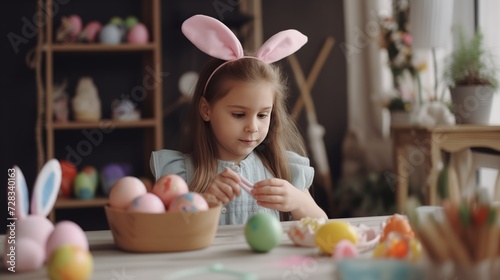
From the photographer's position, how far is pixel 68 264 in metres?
0.72

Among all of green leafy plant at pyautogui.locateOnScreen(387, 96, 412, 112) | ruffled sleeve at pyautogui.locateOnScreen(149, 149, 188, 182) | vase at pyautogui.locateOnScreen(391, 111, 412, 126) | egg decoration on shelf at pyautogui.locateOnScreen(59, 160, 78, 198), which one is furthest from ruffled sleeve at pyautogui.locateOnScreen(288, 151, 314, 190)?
egg decoration on shelf at pyautogui.locateOnScreen(59, 160, 78, 198)

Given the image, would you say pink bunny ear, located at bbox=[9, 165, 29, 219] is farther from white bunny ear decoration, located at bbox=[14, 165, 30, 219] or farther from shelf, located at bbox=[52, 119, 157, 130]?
shelf, located at bbox=[52, 119, 157, 130]

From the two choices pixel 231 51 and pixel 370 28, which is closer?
pixel 231 51

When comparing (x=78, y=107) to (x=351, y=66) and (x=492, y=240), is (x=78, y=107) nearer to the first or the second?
(x=351, y=66)

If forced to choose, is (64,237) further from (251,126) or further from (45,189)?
(251,126)

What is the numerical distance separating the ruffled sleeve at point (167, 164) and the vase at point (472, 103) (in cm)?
167

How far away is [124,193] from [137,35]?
256cm

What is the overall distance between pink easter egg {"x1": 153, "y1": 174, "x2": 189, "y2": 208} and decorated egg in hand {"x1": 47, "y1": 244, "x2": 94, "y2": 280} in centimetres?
24

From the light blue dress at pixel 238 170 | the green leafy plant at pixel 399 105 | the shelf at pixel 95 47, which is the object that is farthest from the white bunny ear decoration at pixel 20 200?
the green leafy plant at pixel 399 105

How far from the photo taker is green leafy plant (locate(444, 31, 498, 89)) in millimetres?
2795

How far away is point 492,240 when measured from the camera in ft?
2.08

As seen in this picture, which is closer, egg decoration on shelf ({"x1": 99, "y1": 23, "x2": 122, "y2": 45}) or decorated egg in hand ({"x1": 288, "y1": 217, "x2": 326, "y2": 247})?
decorated egg in hand ({"x1": 288, "y1": 217, "x2": 326, "y2": 247})

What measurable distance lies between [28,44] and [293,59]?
5.17ft

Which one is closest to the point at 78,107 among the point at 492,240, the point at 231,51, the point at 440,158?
the point at 440,158
